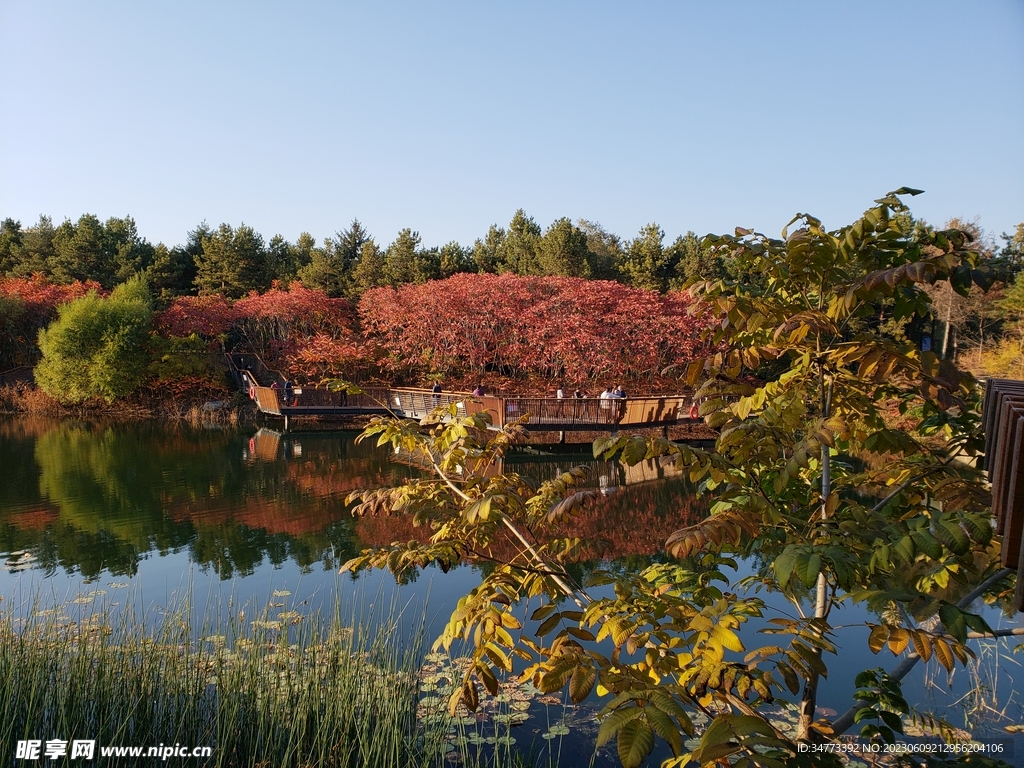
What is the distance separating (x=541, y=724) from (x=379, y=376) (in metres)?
19.4

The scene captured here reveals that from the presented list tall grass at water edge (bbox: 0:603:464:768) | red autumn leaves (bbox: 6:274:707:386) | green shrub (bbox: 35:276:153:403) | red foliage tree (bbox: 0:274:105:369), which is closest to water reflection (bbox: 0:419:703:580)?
tall grass at water edge (bbox: 0:603:464:768)

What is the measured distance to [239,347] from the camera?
968 inches

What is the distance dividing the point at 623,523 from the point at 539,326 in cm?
985

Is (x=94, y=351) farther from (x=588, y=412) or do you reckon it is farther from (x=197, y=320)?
(x=588, y=412)

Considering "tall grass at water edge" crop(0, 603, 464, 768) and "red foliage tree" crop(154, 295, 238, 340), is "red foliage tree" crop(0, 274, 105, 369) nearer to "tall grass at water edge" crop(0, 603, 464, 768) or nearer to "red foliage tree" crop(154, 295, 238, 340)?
"red foliage tree" crop(154, 295, 238, 340)

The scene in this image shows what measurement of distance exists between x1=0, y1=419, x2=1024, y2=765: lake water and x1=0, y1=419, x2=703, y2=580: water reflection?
27mm

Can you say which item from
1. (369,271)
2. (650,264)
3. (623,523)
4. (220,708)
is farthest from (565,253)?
(220,708)

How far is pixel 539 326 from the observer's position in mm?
18484

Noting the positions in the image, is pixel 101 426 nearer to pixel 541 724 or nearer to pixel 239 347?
pixel 239 347

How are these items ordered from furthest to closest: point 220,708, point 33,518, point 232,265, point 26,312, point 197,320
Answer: point 232,265 → point 26,312 → point 197,320 → point 33,518 → point 220,708

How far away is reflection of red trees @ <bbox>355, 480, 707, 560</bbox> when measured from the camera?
7965mm

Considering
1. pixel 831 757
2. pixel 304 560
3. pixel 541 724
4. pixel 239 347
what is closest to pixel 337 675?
pixel 541 724

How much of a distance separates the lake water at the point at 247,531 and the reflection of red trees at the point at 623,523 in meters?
0.03

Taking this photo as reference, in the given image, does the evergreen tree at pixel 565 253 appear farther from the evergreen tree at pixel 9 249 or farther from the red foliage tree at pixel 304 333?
the evergreen tree at pixel 9 249
